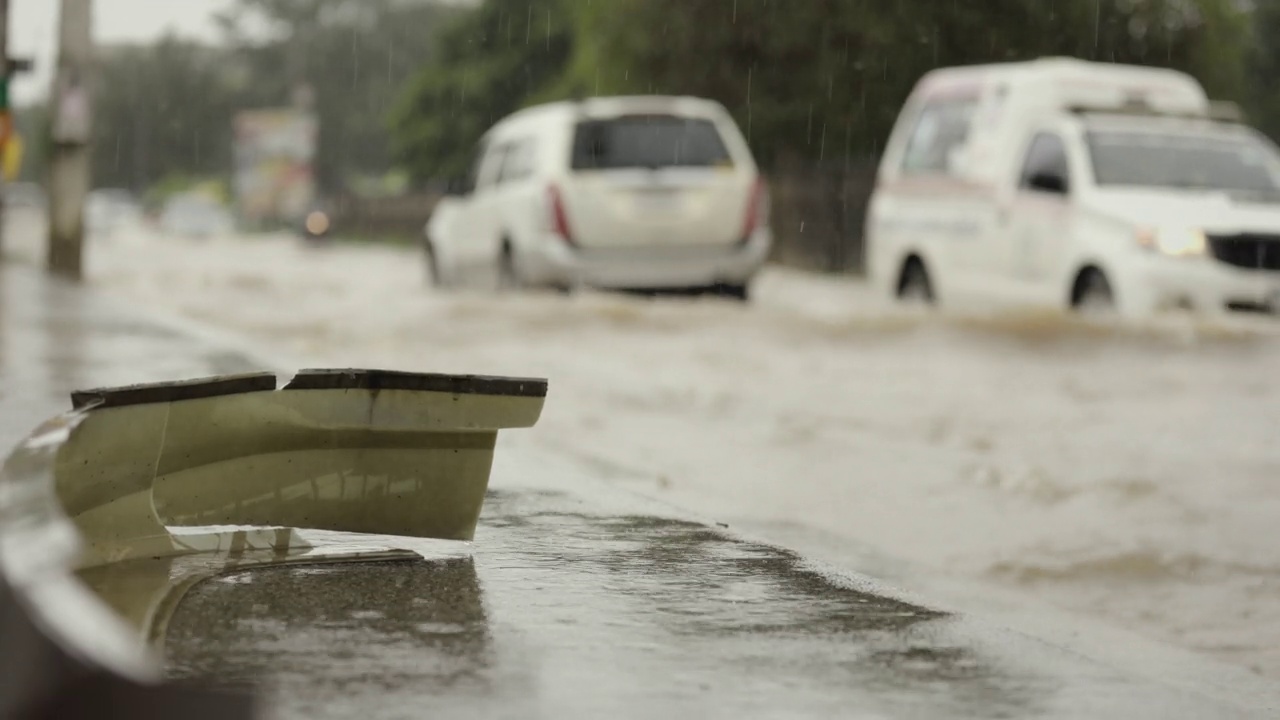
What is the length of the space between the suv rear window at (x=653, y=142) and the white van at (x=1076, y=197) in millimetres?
1496

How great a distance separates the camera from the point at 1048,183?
1497 cm

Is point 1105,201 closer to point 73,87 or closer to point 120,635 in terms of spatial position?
point 73,87

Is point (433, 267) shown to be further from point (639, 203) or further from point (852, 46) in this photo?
point (852, 46)

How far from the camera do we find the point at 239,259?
127 feet

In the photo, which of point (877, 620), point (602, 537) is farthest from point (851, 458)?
point (877, 620)

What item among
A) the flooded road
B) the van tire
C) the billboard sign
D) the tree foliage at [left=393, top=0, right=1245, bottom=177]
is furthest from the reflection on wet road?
the billboard sign

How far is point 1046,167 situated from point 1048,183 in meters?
0.15

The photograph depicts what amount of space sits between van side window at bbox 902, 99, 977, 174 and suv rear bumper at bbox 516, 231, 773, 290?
4.44 feet

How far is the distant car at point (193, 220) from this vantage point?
66688 mm

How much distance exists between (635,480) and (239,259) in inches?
Answer: 1279

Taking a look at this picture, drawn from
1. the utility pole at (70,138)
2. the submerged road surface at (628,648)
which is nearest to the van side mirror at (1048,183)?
the utility pole at (70,138)

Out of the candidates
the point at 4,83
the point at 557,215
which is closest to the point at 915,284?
the point at 557,215

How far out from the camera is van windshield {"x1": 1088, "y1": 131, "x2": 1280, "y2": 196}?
14.8m

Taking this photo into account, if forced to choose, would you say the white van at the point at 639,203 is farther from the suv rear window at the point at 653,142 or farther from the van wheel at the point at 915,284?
the van wheel at the point at 915,284
